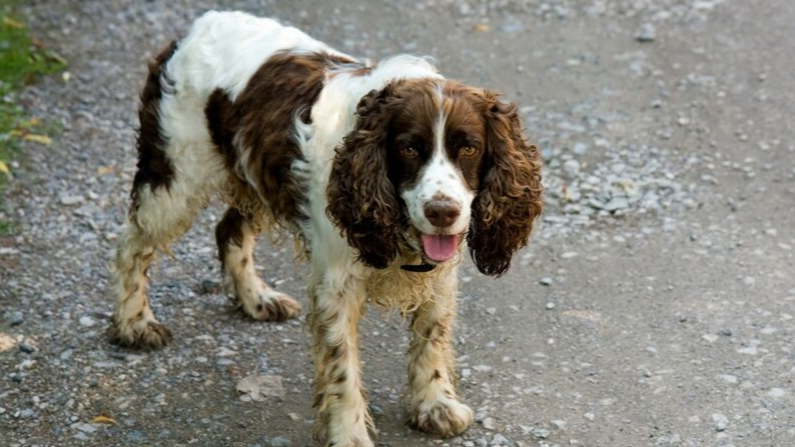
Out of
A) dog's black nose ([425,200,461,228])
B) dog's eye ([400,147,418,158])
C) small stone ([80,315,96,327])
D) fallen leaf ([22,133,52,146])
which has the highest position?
dog's eye ([400,147,418,158])

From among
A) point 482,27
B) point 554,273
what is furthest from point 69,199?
point 482,27

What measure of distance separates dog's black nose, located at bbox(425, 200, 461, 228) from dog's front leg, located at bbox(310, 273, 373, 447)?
0.68 meters

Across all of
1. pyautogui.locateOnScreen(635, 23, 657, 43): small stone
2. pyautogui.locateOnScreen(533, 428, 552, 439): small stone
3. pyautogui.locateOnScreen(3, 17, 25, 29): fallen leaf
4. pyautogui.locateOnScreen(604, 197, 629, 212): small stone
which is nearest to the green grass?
pyautogui.locateOnScreen(3, 17, 25, 29): fallen leaf

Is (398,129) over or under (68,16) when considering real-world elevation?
→ over

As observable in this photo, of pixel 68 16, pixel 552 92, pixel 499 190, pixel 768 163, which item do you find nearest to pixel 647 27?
pixel 552 92

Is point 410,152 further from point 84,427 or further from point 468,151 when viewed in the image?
point 84,427

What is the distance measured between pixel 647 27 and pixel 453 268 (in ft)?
18.6

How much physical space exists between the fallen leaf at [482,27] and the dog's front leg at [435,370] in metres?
5.45

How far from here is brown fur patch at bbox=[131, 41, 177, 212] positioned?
18.5ft

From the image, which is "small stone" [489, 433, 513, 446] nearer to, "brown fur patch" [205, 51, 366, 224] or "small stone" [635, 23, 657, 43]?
"brown fur patch" [205, 51, 366, 224]

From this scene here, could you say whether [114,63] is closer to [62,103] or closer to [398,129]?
[62,103]

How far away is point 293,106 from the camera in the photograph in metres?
5.07

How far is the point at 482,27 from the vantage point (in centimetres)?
1034

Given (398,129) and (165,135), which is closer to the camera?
(398,129)
